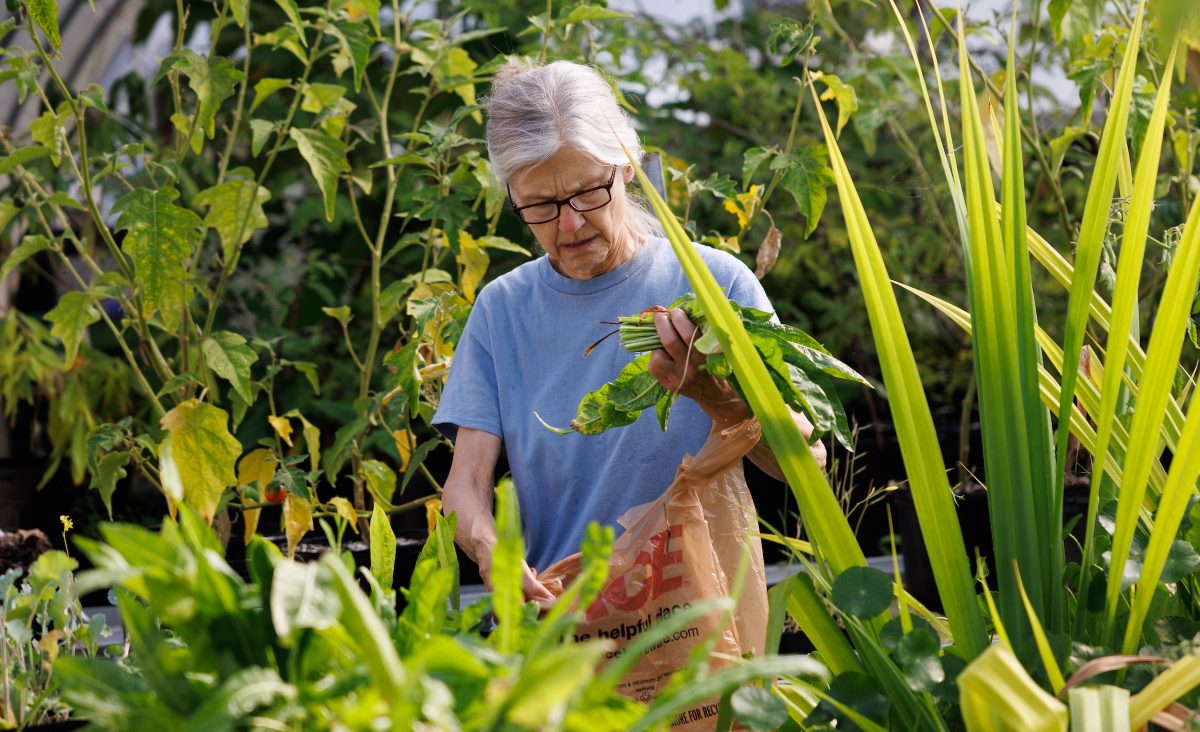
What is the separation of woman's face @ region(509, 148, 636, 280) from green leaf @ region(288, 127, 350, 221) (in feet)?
1.85

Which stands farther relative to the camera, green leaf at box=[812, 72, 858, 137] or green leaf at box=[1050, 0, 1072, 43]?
green leaf at box=[812, 72, 858, 137]

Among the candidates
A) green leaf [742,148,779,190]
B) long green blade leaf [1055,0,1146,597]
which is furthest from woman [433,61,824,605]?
long green blade leaf [1055,0,1146,597]

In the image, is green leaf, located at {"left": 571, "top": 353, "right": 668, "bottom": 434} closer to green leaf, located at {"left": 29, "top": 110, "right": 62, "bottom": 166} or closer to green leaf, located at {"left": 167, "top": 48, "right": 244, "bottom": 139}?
green leaf, located at {"left": 167, "top": 48, "right": 244, "bottom": 139}

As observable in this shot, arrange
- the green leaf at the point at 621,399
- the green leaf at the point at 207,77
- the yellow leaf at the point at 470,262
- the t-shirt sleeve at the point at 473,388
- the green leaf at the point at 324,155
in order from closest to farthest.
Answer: the green leaf at the point at 621,399 → the t-shirt sleeve at the point at 473,388 → the green leaf at the point at 207,77 → the green leaf at the point at 324,155 → the yellow leaf at the point at 470,262

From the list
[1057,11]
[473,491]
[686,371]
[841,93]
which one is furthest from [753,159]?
[686,371]

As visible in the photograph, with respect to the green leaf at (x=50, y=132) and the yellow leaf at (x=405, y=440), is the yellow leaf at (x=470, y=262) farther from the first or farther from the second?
the green leaf at (x=50, y=132)

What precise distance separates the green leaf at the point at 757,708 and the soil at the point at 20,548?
1.37 metres

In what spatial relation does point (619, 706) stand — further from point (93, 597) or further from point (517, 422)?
point (93, 597)

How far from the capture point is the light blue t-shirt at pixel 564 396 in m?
1.53

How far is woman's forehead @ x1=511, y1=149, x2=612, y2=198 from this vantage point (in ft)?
4.96

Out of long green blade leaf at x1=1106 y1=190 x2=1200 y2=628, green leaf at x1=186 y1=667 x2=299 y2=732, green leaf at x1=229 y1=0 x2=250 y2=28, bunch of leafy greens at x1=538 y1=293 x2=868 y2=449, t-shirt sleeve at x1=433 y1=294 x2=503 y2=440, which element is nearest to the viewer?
green leaf at x1=186 y1=667 x2=299 y2=732

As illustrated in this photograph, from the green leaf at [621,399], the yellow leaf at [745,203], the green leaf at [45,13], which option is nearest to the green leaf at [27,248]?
the green leaf at [45,13]

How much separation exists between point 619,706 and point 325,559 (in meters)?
0.19

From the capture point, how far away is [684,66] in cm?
400
